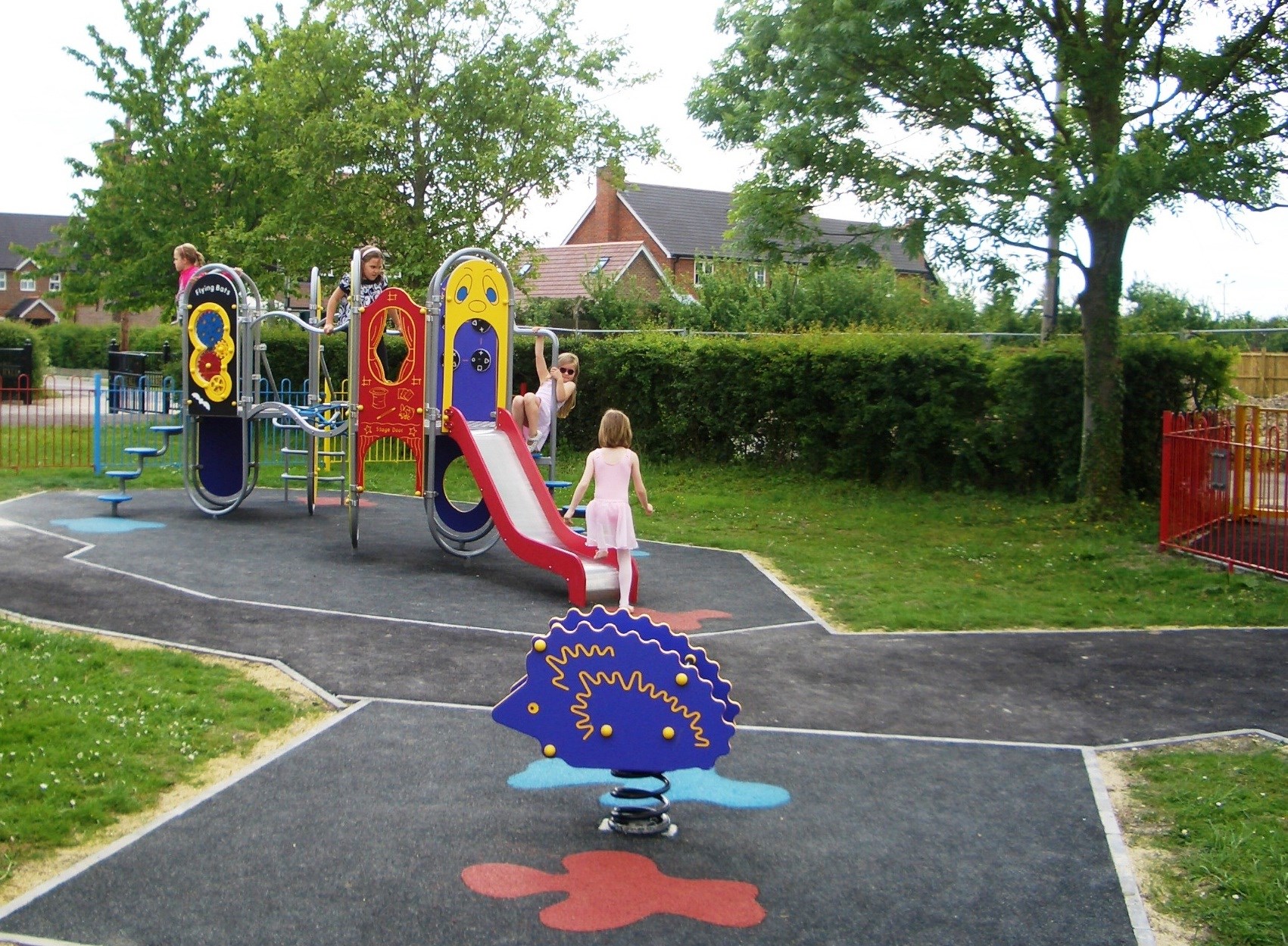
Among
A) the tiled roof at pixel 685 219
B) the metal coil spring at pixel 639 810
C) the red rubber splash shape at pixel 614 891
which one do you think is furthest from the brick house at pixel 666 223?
the red rubber splash shape at pixel 614 891

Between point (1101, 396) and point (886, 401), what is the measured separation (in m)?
3.20

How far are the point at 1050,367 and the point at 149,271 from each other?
2315cm

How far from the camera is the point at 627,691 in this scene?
5.12 metres

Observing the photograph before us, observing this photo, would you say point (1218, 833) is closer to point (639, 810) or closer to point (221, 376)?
point (639, 810)

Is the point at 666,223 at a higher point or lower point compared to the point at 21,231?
lower

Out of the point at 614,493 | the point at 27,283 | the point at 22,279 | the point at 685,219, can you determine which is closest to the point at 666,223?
the point at 685,219

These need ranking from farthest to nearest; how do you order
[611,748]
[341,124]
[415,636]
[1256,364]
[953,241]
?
[341,124], [1256,364], [953,241], [415,636], [611,748]

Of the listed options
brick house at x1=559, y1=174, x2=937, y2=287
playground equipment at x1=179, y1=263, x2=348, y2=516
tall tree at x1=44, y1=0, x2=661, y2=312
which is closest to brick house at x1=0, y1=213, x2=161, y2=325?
brick house at x1=559, y1=174, x2=937, y2=287

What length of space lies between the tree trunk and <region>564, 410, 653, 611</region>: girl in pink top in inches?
294

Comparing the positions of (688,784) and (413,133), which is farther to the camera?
(413,133)

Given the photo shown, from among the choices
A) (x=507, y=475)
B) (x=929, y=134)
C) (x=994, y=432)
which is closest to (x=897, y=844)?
(x=507, y=475)

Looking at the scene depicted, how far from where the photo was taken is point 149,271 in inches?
1211

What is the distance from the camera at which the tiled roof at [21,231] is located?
85.6 m

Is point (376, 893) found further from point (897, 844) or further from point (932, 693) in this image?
point (932, 693)
